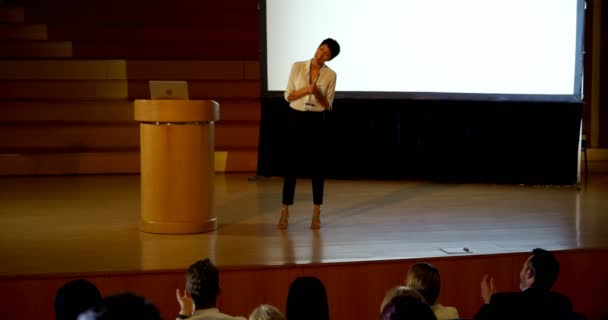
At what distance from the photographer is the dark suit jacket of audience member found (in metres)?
2.75

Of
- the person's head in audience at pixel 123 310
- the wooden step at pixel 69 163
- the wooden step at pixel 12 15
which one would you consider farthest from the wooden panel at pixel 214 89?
the person's head in audience at pixel 123 310

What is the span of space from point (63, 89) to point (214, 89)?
1.45m

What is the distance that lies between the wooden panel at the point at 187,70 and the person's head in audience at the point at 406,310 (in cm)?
654

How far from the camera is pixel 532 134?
22.8 feet

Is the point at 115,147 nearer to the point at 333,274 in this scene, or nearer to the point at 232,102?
the point at 232,102

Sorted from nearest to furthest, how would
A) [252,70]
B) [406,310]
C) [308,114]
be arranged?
[406,310] → [308,114] → [252,70]

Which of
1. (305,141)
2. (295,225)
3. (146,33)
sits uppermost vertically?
(146,33)

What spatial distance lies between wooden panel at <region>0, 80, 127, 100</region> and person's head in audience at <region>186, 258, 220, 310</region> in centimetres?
541

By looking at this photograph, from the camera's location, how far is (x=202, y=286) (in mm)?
2633

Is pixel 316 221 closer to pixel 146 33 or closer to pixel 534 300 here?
pixel 534 300

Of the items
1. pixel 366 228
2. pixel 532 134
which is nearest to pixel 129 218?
pixel 366 228

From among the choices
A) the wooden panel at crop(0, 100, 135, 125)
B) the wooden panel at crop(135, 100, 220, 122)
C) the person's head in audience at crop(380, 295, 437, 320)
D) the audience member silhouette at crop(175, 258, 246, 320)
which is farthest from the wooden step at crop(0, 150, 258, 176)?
the person's head in audience at crop(380, 295, 437, 320)

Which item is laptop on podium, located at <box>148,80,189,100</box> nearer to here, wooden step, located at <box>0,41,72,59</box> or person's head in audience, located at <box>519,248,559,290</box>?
person's head in audience, located at <box>519,248,559,290</box>

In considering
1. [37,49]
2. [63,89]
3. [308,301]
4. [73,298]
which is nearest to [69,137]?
[63,89]
